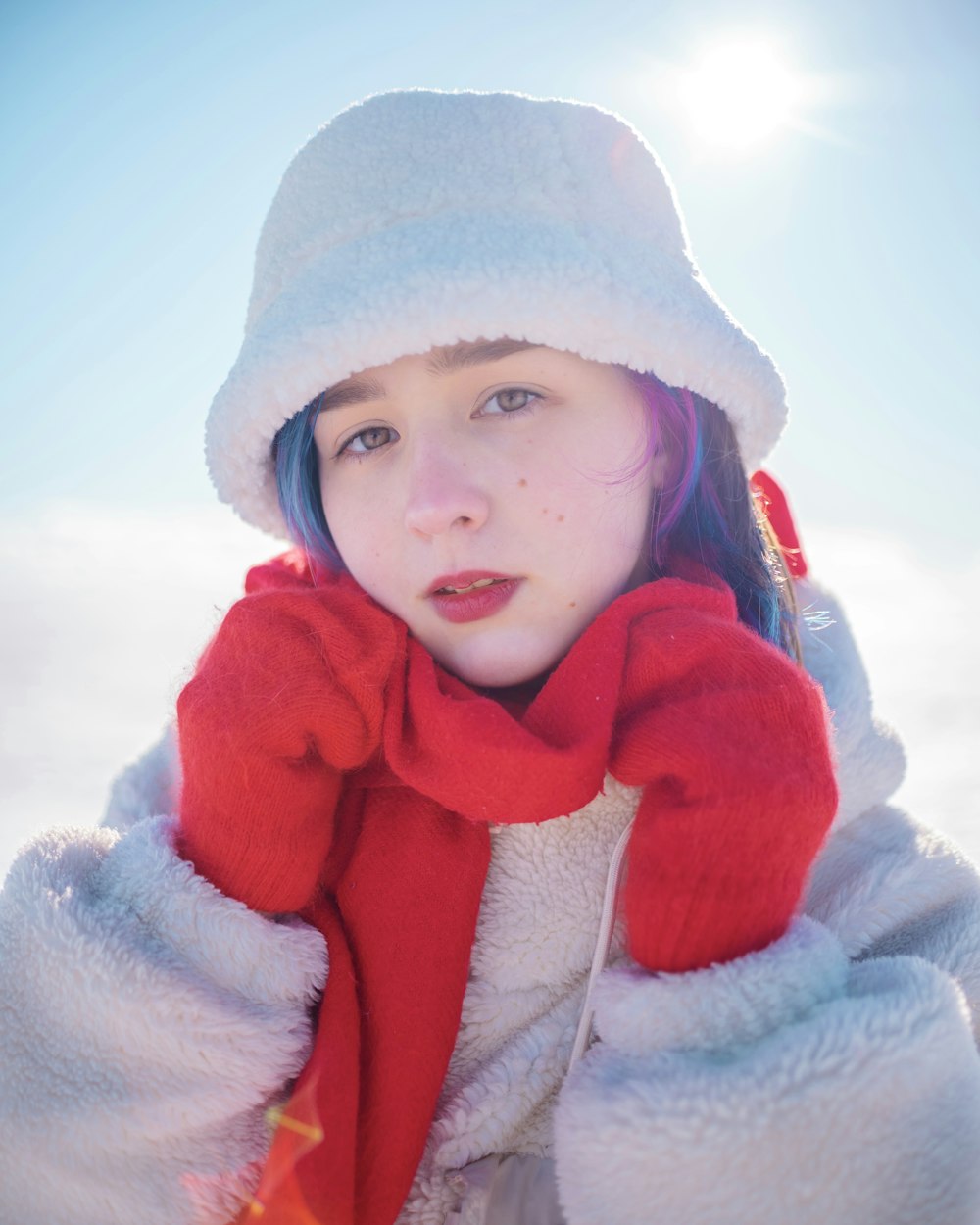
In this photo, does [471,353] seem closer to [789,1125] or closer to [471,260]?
[471,260]

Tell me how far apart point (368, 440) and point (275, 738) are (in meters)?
0.39

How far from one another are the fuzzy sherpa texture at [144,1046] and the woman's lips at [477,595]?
37cm

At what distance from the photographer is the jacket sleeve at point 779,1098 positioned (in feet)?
2.33

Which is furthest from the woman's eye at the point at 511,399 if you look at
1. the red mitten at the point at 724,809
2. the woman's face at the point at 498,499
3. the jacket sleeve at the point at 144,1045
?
the jacket sleeve at the point at 144,1045

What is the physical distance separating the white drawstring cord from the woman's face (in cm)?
22

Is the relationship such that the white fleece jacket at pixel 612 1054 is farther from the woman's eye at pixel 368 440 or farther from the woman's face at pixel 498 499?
the woman's eye at pixel 368 440

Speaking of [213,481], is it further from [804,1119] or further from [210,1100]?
[804,1119]

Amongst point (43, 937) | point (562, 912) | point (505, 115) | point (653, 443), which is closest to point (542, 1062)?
point (562, 912)

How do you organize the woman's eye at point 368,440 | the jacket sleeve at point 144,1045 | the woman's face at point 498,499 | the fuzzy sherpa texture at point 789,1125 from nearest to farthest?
1. the fuzzy sherpa texture at point 789,1125
2. the jacket sleeve at point 144,1045
3. the woman's face at point 498,499
4. the woman's eye at point 368,440

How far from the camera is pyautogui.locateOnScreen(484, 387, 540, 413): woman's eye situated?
3.34 ft

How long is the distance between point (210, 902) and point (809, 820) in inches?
22.6

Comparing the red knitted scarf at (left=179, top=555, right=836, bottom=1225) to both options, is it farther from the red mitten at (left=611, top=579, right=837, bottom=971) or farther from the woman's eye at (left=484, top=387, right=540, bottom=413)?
the woman's eye at (left=484, top=387, right=540, bottom=413)

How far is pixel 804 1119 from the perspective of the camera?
0.71 meters

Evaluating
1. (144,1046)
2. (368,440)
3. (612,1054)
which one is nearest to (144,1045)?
(144,1046)
